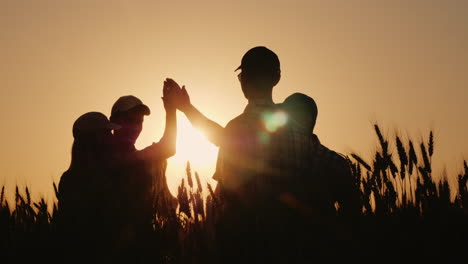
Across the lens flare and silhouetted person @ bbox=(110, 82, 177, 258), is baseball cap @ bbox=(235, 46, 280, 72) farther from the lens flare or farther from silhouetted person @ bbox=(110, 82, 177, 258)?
silhouetted person @ bbox=(110, 82, 177, 258)

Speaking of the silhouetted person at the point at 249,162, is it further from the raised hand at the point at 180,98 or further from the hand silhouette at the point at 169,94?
the hand silhouette at the point at 169,94

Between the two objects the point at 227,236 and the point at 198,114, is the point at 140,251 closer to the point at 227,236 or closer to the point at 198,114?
the point at 227,236

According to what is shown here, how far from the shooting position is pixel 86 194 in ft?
10.9

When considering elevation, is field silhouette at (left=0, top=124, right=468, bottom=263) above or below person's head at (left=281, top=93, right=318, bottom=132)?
below

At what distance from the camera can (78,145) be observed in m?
3.96

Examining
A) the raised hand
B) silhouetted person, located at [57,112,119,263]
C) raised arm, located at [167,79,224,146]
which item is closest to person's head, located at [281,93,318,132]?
raised arm, located at [167,79,224,146]

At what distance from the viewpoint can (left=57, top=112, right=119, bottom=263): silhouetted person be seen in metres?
2.72

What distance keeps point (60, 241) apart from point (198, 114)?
1035 millimetres

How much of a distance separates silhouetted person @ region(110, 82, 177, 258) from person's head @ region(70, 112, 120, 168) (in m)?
0.14

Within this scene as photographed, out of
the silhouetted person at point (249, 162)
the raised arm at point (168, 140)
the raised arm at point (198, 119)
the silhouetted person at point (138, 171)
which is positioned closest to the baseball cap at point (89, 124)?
the silhouetted person at point (138, 171)

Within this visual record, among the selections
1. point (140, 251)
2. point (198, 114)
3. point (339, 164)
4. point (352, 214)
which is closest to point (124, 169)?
point (198, 114)

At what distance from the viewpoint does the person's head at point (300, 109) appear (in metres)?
2.93

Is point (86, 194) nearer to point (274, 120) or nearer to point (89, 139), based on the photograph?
point (89, 139)

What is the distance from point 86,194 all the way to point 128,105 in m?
1.33
